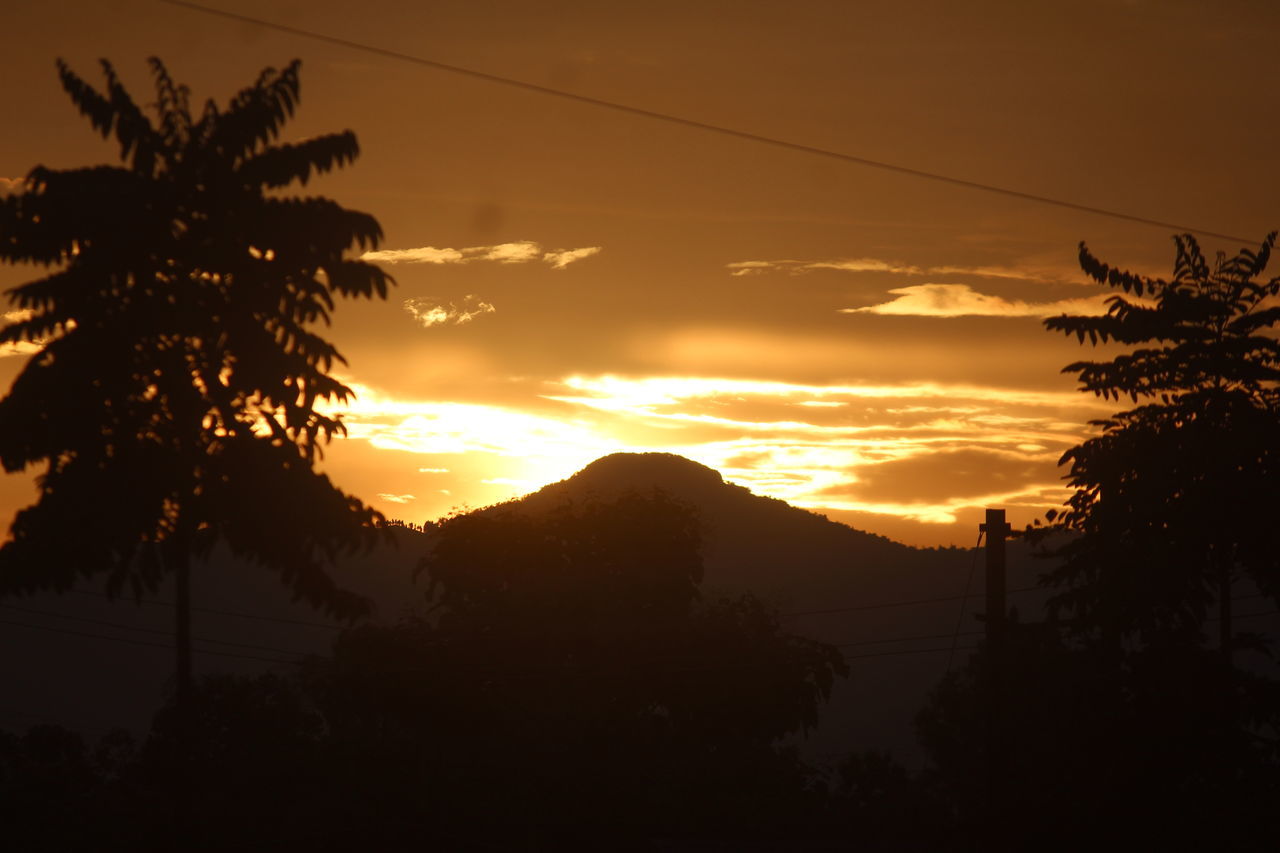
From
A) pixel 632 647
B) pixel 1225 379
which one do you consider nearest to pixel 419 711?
pixel 632 647

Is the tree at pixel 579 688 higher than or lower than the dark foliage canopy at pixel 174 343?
lower

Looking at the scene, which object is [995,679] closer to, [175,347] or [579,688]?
[175,347]

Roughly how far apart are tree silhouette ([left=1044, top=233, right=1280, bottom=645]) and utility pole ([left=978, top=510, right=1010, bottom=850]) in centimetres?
286

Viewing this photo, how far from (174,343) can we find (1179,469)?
20.5 metres

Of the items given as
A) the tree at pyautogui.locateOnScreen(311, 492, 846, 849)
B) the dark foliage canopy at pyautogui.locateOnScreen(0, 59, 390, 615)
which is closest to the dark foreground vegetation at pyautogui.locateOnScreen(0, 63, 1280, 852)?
the dark foliage canopy at pyautogui.locateOnScreen(0, 59, 390, 615)

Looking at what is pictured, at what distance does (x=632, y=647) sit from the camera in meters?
50.9

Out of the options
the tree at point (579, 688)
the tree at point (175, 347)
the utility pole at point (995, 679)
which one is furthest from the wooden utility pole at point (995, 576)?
the tree at point (579, 688)

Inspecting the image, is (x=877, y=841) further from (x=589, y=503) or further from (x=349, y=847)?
(x=589, y=503)

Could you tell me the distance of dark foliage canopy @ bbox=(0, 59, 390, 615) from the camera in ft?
77.7

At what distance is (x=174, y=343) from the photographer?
2420 centimetres

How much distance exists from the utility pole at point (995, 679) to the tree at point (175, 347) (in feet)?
41.8

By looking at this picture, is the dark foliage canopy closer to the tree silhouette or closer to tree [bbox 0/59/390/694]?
tree [bbox 0/59/390/694]

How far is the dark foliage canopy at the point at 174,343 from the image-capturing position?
23.7 m

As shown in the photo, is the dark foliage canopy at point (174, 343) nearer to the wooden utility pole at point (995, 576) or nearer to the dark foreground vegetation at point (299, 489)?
the dark foreground vegetation at point (299, 489)
